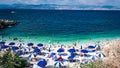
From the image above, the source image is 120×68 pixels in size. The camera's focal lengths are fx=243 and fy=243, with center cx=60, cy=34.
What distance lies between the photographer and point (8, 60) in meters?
13.6

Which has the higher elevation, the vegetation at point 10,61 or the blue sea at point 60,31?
the vegetation at point 10,61

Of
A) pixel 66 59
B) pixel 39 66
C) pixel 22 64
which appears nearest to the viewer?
pixel 22 64

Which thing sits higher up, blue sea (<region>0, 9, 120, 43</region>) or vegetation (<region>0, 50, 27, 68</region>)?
vegetation (<region>0, 50, 27, 68</region>)

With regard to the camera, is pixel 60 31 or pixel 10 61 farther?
pixel 60 31

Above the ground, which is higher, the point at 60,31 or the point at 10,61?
the point at 10,61

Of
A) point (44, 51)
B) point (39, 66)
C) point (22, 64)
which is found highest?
point (22, 64)

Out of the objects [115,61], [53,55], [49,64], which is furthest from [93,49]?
[115,61]

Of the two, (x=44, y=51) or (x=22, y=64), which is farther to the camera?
(x=44, y=51)

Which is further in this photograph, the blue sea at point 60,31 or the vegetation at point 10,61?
the blue sea at point 60,31

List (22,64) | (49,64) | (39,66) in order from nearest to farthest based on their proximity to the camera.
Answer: (22,64)
(39,66)
(49,64)

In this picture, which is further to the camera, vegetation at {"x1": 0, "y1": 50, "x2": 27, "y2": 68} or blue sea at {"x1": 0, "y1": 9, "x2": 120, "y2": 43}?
blue sea at {"x1": 0, "y1": 9, "x2": 120, "y2": 43}

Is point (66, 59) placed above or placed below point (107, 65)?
below

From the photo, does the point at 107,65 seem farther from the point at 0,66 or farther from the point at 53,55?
the point at 53,55

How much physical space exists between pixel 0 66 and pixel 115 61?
6.48 meters
